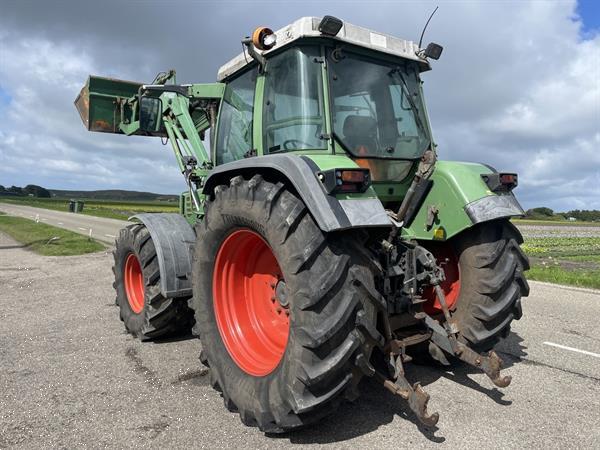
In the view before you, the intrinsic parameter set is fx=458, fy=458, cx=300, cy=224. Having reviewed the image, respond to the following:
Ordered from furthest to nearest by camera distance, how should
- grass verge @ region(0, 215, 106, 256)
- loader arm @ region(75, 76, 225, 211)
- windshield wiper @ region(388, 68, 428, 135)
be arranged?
1. grass verge @ region(0, 215, 106, 256)
2. loader arm @ region(75, 76, 225, 211)
3. windshield wiper @ region(388, 68, 428, 135)

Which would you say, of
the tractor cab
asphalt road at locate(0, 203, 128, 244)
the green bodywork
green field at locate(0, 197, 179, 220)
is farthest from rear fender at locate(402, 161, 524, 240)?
green field at locate(0, 197, 179, 220)

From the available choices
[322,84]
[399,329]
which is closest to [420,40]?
[322,84]

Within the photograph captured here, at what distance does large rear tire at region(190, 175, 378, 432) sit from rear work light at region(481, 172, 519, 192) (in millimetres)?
1437

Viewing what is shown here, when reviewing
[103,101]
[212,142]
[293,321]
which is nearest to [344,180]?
[293,321]

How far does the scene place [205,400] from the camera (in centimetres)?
323

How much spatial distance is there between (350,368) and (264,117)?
203 cm

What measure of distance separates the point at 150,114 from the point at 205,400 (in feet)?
12.6

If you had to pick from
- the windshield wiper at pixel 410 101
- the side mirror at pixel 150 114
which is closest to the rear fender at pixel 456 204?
the windshield wiper at pixel 410 101

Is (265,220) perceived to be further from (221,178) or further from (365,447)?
(365,447)

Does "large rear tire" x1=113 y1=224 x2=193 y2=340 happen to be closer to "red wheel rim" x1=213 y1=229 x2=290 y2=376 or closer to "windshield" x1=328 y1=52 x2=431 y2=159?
"red wheel rim" x1=213 y1=229 x2=290 y2=376

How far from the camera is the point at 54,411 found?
3.05m

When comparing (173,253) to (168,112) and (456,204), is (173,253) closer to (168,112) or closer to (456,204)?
(168,112)

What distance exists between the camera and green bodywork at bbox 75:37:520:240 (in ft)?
10.8

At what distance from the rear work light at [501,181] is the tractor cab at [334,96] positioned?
0.58 m
